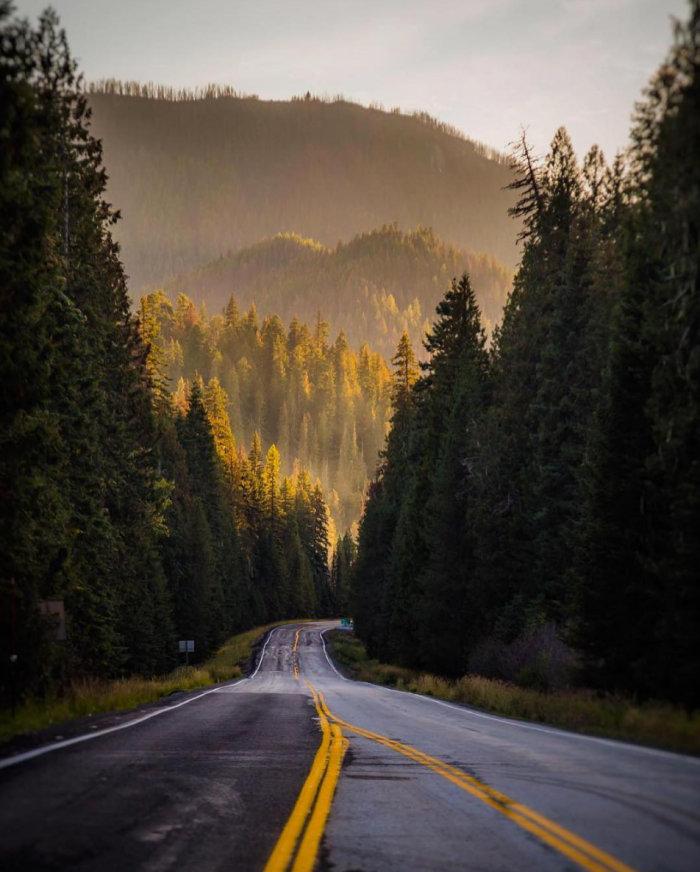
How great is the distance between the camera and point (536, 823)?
7027mm

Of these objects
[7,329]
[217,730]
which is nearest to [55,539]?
[7,329]

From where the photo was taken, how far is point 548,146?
39312 millimetres

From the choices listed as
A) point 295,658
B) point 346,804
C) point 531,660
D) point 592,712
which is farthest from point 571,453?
point 295,658

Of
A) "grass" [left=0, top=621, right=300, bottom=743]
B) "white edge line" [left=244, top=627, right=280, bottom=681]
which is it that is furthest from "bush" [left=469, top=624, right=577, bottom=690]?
"white edge line" [left=244, top=627, right=280, bottom=681]

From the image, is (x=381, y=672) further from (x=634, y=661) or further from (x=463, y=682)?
(x=634, y=661)

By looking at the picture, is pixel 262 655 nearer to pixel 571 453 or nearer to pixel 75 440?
pixel 571 453

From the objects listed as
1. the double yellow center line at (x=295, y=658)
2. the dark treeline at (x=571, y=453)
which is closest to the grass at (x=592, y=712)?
the dark treeline at (x=571, y=453)

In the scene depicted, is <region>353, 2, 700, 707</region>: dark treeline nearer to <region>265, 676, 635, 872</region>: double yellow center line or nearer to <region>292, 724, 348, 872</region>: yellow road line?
<region>265, 676, 635, 872</region>: double yellow center line

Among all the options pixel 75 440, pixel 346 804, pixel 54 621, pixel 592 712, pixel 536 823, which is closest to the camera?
pixel 536 823

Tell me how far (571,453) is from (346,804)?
26.1 m

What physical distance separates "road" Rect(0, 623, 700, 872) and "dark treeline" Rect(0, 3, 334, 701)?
5.57 metres

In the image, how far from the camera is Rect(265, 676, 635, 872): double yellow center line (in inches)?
232

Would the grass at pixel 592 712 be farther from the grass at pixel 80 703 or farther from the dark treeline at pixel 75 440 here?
the dark treeline at pixel 75 440

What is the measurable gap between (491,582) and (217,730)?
83.9 ft
